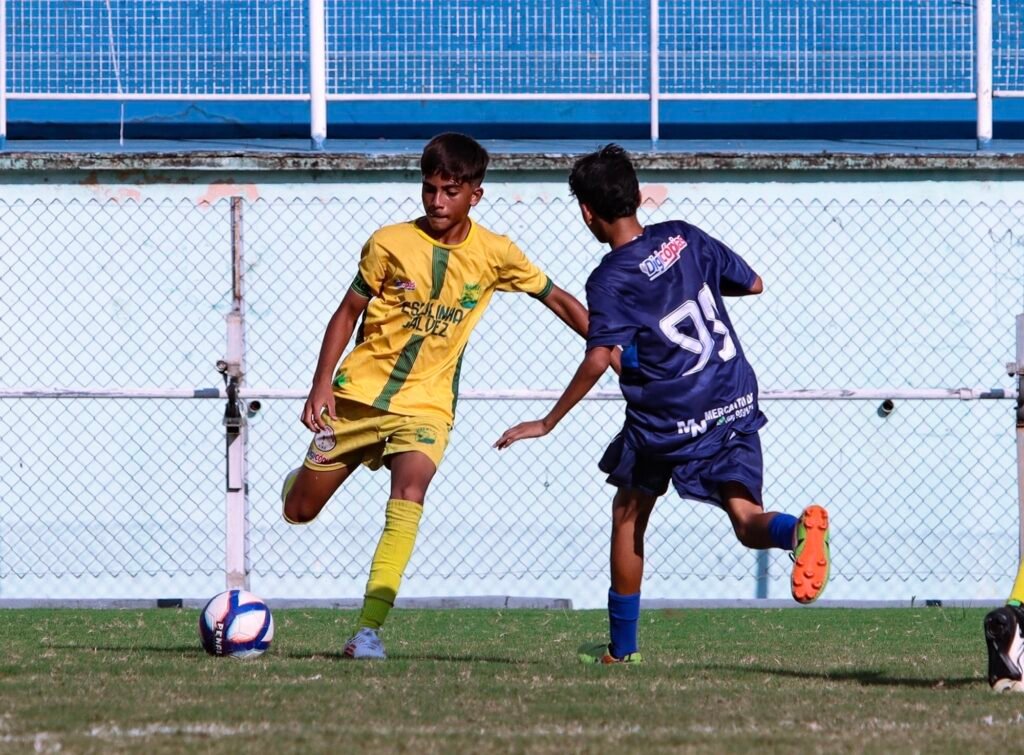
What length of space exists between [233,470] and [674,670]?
3289 millimetres

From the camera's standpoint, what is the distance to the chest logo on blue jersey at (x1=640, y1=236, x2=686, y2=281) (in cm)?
489

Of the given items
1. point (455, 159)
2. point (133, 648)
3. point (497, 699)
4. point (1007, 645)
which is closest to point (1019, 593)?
point (1007, 645)

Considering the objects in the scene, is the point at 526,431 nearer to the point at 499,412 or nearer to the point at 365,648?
the point at 365,648

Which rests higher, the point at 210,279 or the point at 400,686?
the point at 210,279

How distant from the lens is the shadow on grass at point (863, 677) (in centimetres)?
441

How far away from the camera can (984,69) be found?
9.85m

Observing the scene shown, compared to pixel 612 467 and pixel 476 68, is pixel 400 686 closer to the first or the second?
pixel 612 467

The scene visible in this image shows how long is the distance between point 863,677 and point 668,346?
1.09 meters

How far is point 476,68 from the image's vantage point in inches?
422

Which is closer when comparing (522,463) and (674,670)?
(674,670)

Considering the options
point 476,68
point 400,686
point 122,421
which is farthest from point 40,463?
point 400,686

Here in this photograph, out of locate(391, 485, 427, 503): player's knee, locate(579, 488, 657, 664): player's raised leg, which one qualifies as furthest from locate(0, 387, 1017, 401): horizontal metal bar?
locate(579, 488, 657, 664): player's raised leg

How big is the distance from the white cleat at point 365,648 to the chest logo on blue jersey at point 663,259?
138 centimetres

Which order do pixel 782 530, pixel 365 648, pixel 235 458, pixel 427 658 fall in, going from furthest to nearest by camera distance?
pixel 235 458 < pixel 427 658 < pixel 365 648 < pixel 782 530
